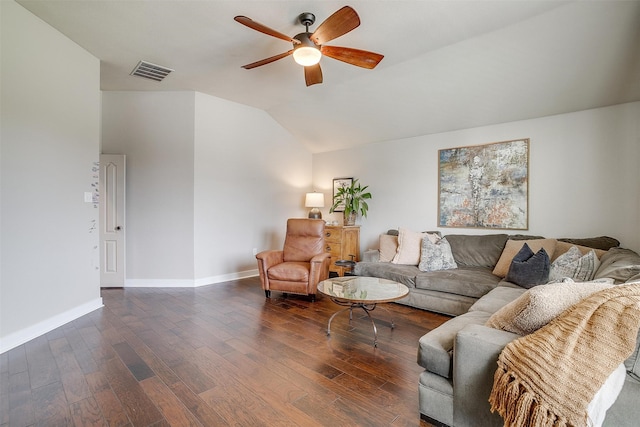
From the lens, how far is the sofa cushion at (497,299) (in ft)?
7.20

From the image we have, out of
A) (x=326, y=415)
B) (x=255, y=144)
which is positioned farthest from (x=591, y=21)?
(x=255, y=144)

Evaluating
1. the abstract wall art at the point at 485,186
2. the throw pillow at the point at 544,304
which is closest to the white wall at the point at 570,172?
the abstract wall art at the point at 485,186

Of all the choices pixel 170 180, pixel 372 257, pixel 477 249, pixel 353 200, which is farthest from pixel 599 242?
→ pixel 170 180

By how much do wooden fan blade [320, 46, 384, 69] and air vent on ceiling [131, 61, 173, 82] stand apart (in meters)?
2.28

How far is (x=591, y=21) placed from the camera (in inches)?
94.4

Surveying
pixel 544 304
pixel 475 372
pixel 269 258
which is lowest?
pixel 475 372

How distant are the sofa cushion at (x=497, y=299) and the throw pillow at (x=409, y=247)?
118 cm

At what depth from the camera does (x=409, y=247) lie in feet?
12.9

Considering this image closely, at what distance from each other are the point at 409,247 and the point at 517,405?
9.33 ft

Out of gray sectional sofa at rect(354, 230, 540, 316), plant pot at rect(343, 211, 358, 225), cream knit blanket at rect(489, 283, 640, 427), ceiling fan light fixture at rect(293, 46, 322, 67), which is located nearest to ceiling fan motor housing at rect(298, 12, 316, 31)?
ceiling fan light fixture at rect(293, 46, 322, 67)

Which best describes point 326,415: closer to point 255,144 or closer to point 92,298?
point 92,298

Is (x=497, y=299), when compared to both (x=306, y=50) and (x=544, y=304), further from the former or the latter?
(x=306, y=50)

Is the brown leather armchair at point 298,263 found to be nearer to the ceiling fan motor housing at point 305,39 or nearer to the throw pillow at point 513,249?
the throw pillow at point 513,249

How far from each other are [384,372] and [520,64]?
10.6 feet
